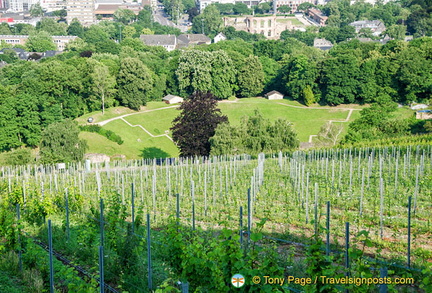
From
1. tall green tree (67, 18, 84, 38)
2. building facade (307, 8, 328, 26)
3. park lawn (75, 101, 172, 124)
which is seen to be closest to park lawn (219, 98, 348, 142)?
park lawn (75, 101, 172, 124)

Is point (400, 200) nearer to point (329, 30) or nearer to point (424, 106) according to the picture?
point (424, 106)

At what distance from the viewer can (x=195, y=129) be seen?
36.5m

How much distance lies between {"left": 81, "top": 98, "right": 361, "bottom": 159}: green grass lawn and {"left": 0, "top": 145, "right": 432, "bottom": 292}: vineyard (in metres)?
29.1

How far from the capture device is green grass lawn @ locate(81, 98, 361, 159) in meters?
50.0

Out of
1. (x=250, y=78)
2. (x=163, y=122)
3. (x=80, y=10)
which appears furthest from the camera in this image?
(x=80, y=10)

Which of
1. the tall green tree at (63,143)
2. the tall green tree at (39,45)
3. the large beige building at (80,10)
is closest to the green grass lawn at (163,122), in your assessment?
the tall green tree at (63,143)

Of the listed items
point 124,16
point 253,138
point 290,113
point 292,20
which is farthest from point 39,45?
point 253,138

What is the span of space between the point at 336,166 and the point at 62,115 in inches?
1555

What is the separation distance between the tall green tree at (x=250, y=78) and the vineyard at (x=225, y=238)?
46.7 metres

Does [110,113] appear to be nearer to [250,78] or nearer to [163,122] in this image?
[163,122]

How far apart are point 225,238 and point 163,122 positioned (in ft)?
164

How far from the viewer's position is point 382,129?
136 feet

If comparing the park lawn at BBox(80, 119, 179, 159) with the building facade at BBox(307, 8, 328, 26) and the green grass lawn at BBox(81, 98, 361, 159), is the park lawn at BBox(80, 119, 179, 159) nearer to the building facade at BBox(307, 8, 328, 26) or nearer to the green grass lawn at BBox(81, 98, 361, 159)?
the green grass lawn at BBox(81, 98, 361, 159)

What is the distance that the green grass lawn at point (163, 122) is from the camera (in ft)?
164
